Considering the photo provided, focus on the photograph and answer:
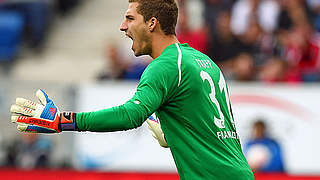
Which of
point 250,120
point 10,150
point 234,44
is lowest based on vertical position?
point 10,150

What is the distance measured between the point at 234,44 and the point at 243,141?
7.81 feet

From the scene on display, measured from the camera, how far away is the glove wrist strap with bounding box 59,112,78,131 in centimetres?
397

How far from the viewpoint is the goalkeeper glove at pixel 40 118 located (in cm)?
397

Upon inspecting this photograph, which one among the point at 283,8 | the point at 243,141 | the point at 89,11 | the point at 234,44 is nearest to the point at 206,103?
the point at 243,141

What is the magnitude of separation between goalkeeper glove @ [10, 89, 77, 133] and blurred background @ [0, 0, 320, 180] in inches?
165

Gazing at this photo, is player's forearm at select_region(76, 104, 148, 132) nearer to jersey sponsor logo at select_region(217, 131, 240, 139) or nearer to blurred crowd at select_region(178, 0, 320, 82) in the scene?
jersey sponsor logo at select_region(217, 131, 240, 139)

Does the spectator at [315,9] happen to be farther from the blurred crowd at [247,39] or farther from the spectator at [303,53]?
the spectator at [303,53]

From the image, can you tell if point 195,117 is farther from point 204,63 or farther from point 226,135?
point 204,63

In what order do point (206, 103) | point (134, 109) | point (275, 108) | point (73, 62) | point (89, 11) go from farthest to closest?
point (89, 11) → point (73, 62) → point (275, 108) → point (206, 103) → point (134, 109)

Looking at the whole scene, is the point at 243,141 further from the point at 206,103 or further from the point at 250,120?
the point at 206,103

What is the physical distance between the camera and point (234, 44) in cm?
1204

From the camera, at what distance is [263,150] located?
31.2ft

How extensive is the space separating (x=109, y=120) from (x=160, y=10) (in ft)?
2.70

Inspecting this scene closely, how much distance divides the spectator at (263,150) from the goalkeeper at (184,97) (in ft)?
16.3
